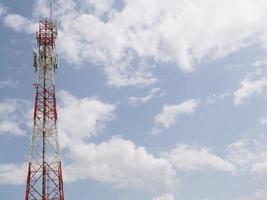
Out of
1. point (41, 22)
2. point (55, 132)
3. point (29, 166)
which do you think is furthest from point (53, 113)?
point (41, 22)

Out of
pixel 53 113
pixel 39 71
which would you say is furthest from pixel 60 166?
pixel 39 71

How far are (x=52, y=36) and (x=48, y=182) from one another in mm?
23583

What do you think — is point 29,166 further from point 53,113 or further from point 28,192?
point 53,113

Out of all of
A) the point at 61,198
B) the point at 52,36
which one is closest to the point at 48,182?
the point at 61,198

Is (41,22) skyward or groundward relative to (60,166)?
skyward

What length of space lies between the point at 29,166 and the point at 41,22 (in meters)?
23.2

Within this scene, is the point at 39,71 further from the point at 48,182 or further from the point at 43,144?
the point at 48,182

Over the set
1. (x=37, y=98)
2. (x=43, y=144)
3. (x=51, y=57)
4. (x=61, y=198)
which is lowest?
(x=61, y=198)

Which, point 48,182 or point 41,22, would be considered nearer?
point 48,182

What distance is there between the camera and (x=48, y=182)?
8444cm

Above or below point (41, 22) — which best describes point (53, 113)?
below

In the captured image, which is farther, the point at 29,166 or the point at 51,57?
the point at 51,57

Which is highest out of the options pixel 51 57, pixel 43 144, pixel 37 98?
pixel 51 57

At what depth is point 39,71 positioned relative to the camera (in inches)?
3595
